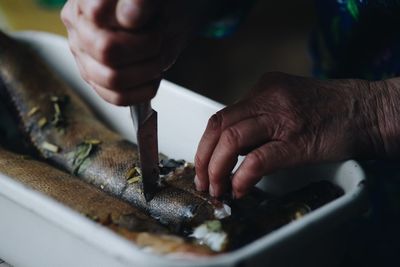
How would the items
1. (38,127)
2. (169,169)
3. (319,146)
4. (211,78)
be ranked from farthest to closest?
(211,78) < (38,127) < (169,169) < (319,146)

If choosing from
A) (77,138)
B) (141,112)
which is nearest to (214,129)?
(141,112)

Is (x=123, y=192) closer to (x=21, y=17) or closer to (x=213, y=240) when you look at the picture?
(x=213, y=240)

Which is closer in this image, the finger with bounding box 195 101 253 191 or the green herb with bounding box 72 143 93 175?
the finger with bounding box 195 101 253 191

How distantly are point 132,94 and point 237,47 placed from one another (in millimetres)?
1925

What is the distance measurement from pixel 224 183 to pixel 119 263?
0.88ft

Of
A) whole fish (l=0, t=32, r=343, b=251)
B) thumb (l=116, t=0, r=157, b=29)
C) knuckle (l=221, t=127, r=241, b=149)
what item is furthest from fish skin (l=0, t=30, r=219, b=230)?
thumb (l=116, t=0, r=157, b=29)

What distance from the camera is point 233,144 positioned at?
3.14 feet

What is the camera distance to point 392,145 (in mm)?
1014

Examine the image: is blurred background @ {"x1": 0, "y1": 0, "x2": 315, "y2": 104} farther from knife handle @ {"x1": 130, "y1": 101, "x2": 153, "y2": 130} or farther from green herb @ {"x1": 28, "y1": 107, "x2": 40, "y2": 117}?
knife handle @ {"x1": 130, "y1": 101, "x2": 153, "y2": 130}

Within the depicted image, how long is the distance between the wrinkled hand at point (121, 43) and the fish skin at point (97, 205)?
0.17m

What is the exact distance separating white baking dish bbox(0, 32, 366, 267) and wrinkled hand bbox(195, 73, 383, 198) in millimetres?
54

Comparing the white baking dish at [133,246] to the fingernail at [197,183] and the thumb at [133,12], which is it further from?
the thumb at [133,12]

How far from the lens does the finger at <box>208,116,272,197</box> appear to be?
958 mm

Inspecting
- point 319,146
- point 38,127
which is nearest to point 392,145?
point 319,146
